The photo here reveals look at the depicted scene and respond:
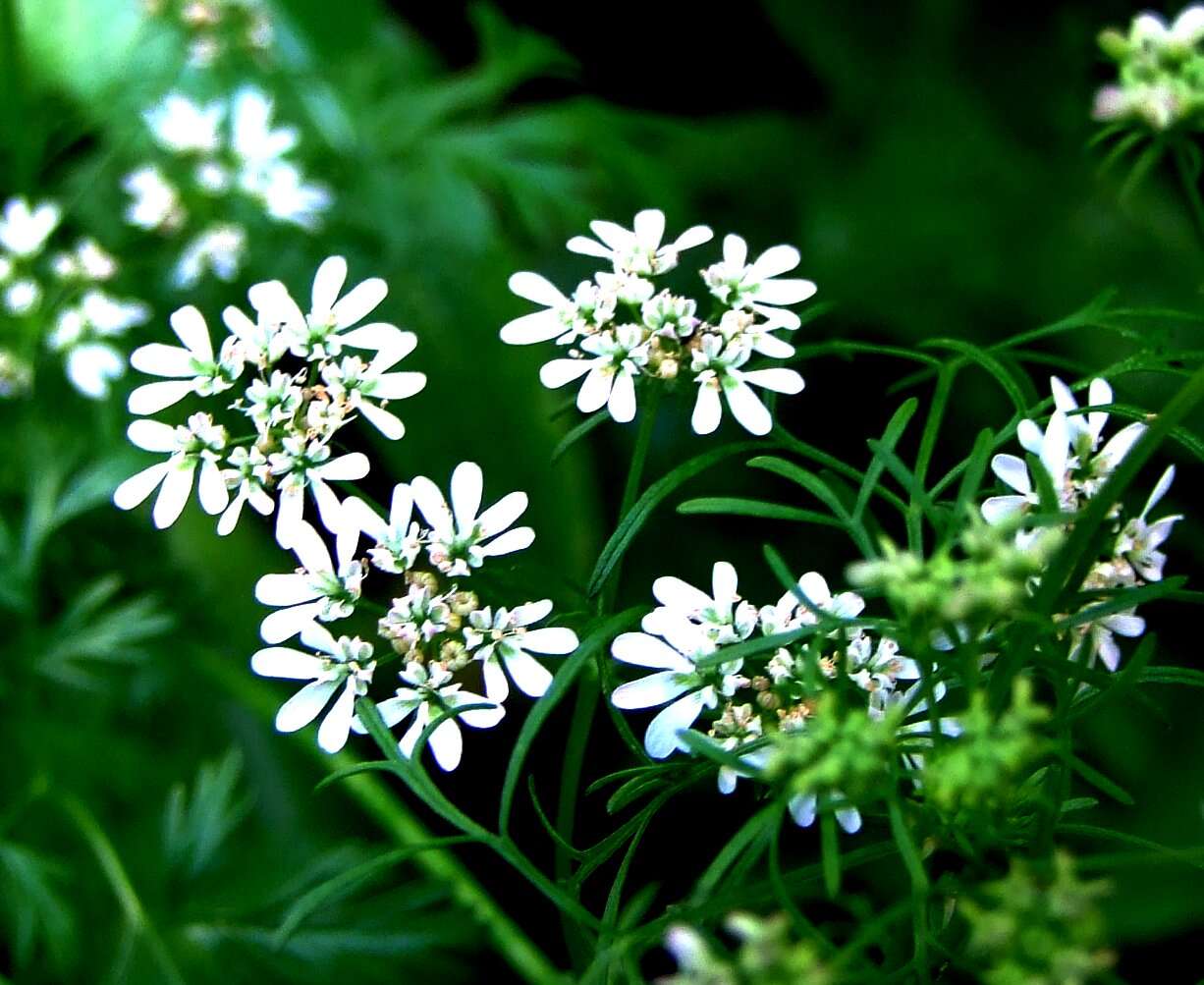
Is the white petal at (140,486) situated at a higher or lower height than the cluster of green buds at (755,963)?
higher

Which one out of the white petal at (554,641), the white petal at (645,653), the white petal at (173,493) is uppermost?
the white petal at (173,493)

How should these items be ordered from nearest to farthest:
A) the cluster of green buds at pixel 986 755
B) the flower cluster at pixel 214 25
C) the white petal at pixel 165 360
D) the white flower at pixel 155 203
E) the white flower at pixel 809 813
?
the cluster of green buds at pixel 986 755 → the white flower at pixel 809 813 → the white petal at pixel 165 360 → the white flower at pixel 155 203 → the flower cluster at pixel 214 25

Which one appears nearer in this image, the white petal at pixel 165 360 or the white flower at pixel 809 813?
the white flower at pixel 809 813

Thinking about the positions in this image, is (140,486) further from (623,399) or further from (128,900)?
(128,900)

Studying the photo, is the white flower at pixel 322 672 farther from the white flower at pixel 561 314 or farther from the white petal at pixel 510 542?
the white flower at pixel 561 314

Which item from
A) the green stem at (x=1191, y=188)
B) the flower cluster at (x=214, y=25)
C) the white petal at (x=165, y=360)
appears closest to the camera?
the white petal at (x=165, y=360)

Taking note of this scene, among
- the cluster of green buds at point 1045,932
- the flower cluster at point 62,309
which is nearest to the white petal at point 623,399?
the cluster of green buds at point 1045,932

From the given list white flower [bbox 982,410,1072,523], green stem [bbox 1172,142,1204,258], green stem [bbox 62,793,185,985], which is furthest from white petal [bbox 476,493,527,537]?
green stem [bbox 62,793,185,985]
